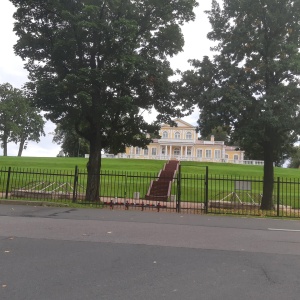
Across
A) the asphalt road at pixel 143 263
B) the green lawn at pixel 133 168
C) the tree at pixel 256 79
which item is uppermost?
the tree at pixel 256 79

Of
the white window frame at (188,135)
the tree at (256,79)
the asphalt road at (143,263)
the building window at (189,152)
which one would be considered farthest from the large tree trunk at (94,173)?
the white window frame at (188,135)

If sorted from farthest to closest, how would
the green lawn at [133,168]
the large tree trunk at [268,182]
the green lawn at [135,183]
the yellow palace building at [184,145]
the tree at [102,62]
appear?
1. the yellow palace building at [184,145]
2. the green lawn at [133,168]
3. the green lawn at [135,183]
4. the large tree trunk at [268,182]
5. the tree at [102,62]

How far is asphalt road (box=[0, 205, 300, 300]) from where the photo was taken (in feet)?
15.2

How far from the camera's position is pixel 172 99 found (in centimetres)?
1952

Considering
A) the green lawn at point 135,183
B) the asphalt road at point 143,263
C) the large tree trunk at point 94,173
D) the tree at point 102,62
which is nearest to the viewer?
the asphalt road at point 143,263

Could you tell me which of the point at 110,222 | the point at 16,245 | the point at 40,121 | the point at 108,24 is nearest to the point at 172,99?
the point at 108,24

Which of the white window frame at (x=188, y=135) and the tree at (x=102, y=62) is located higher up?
the white window frame at (x=188, y=135)

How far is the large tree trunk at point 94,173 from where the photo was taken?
18062 mm

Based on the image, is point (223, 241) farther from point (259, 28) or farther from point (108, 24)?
point (259, 28)

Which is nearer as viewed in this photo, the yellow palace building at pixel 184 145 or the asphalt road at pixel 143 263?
the asphalt road at pixel 143 263

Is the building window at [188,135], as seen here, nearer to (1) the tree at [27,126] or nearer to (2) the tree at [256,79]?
(1) the tree at [27,126]

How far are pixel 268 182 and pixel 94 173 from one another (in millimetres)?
9151

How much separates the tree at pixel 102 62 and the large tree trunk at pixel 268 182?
17.6 ft

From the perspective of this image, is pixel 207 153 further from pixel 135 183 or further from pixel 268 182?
pixel 268 182
